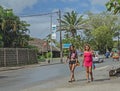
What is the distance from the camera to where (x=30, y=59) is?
55.6 metres

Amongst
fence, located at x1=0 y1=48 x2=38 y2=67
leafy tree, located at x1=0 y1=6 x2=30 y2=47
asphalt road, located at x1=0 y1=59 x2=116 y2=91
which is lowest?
asphalt road, located at x1=0 y1=59 x2=116 y2=91

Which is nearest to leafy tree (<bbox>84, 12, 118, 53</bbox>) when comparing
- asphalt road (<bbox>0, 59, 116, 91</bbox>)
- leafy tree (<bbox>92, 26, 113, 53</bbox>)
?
leafy tree (<bbox>92, 26, 113, 53</bbox>)

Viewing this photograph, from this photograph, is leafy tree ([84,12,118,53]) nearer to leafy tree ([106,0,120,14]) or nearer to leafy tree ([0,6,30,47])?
leafy tree ([0,6,30,47])

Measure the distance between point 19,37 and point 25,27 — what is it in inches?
83.9

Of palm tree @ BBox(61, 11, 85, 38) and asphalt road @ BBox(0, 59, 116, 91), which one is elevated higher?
palm tree @ BBox(61, 11, 85, 38)

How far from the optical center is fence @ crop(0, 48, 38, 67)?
156ft

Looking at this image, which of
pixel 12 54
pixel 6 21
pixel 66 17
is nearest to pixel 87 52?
pixel 12 54

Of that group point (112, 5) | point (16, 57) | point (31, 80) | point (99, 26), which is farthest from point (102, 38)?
point (112, 5)

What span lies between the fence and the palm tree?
145ft

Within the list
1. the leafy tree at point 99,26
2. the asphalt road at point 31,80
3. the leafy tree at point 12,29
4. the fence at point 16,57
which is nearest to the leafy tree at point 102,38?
the leafy tree at point 99,26

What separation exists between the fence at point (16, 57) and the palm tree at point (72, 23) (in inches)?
1739

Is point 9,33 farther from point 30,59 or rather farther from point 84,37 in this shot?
point 84,37

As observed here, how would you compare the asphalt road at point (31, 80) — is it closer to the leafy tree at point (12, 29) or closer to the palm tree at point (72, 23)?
the leafy tree at point (12, 29)

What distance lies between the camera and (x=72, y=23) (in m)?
101
